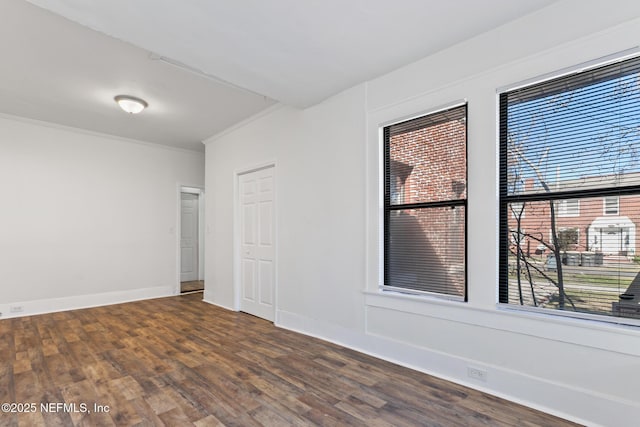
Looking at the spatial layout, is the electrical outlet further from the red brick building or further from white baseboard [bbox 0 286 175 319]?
white baseboard [bbox 0 286 175 319]

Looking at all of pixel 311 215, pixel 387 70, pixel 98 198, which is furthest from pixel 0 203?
pixel 387 70

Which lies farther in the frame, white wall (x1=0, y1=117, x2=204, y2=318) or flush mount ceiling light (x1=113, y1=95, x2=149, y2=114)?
white wall (x1=0, y1=117, x2=204, y2=318)

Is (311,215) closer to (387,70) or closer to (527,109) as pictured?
(387,70)

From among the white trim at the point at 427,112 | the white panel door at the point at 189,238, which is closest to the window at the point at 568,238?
the white trim at the point at 427,112

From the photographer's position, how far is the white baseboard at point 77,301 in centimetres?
462

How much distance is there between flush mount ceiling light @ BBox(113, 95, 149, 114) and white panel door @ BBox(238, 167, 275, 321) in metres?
1.62

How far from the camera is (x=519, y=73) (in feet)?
7.47

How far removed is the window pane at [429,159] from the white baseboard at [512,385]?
1.30 metres

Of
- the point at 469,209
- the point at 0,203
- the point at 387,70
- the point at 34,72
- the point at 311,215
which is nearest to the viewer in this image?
the point at 469,209

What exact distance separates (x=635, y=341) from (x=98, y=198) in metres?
6.60

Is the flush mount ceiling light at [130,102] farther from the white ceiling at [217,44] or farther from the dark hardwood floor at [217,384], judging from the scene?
the dark hardwood floor at [217,384]

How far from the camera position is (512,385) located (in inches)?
89.0

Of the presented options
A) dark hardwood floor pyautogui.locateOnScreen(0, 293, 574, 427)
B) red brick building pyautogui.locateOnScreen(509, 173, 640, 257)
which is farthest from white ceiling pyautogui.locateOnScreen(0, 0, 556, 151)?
dark hardwood floor pyautogui.locateOnScreen(0, 293, 574, 427)

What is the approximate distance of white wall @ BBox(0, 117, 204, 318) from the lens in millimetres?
4680
